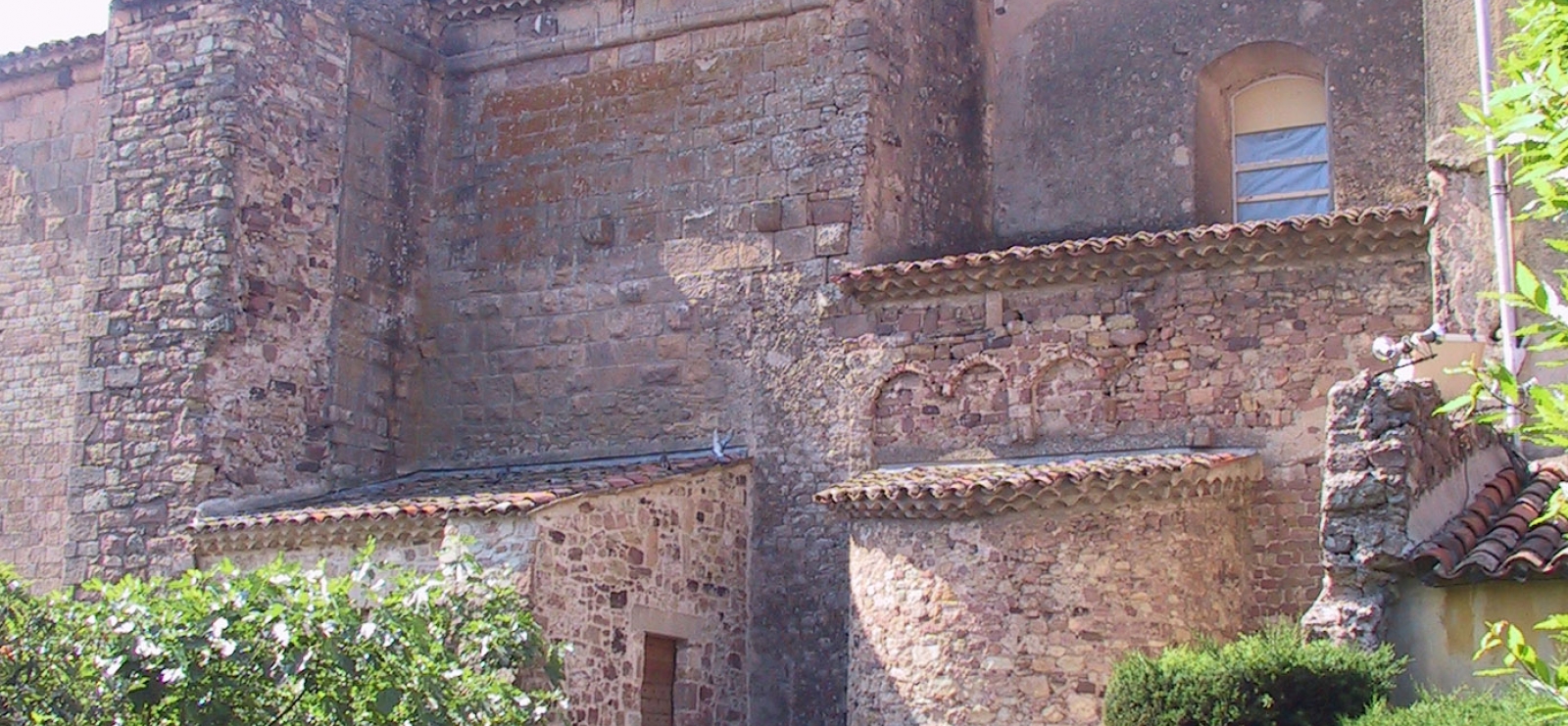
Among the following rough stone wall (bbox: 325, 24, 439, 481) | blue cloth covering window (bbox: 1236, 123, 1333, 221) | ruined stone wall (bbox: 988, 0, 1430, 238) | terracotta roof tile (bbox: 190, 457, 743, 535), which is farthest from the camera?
rough stone wall (bbox: 325, 24, 439, 481)

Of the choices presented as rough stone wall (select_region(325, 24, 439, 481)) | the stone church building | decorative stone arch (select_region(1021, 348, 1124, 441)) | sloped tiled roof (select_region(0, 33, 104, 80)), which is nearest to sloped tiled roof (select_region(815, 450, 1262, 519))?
the stone church building

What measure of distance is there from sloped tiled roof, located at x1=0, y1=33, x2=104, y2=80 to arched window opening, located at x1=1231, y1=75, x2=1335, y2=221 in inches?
444

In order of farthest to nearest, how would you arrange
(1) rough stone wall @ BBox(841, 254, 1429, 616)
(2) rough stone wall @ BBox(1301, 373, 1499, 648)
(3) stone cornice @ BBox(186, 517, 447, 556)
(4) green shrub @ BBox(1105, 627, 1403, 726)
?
1. (3) stone cornice @ BBox(186, 517, 447, 556)
2. (1) rough stone wall @ BBox(841, 254, 1429, 616)
3. (2) rough stone wall @ BBox(1301, 373, 1499, 648)
4. (4) green shrub @ BBox(1105, 627, 1403, 726)

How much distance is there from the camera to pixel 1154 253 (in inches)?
604

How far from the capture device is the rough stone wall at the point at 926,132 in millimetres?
17219

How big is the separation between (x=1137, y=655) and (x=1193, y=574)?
1.95m

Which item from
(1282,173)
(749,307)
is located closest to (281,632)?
(749,307)

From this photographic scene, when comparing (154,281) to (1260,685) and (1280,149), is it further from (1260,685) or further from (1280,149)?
(1260,685)

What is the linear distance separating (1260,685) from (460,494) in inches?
291

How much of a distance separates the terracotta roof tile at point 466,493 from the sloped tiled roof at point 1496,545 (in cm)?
647

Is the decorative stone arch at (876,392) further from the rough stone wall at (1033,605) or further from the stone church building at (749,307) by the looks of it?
the rough stone wall at (1033,605)

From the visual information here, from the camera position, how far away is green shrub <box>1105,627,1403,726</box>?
11.1 meters

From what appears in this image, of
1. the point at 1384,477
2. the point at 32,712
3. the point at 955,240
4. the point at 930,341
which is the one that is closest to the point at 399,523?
the point at 32,712

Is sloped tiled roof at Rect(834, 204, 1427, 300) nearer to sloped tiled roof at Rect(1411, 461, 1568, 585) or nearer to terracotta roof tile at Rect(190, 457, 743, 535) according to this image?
terracotta roof tile at Rect(190, 457, 743, 535)
